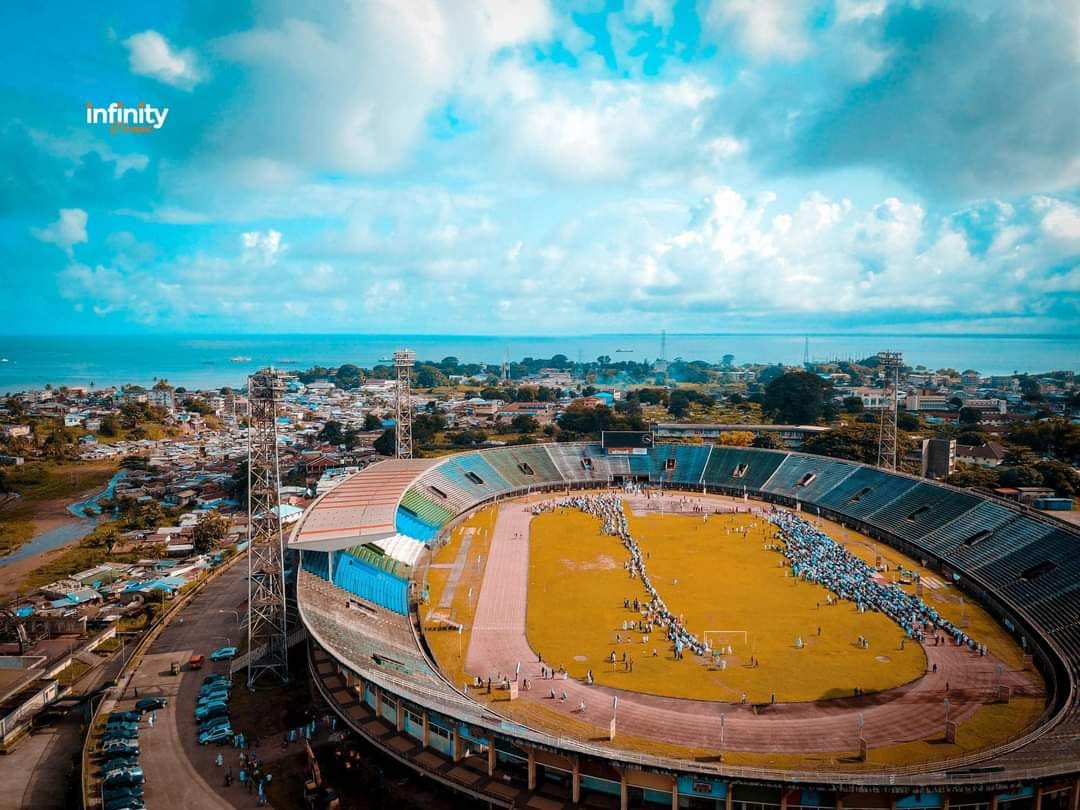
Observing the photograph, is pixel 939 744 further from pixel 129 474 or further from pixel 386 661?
pixel 129 474

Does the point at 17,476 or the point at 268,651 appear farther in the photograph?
the point at 17,476

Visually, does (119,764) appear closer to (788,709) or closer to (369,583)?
(369,583)

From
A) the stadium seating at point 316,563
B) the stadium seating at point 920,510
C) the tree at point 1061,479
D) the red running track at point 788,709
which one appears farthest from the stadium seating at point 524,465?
the tree at point 1061,479

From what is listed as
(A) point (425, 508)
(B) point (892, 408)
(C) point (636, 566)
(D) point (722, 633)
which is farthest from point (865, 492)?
(A) point (425, 508)

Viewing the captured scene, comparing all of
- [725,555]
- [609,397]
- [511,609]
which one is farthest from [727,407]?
[511,609]

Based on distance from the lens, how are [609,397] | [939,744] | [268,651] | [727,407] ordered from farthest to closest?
[609,397], [727,407], [268,651], [939,744]

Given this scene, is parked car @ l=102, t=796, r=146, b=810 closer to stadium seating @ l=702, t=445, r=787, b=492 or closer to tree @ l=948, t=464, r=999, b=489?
stadium seating @ l=702, t=445, r=787, b=492

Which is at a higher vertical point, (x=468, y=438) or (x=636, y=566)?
(x=468, y=438)
